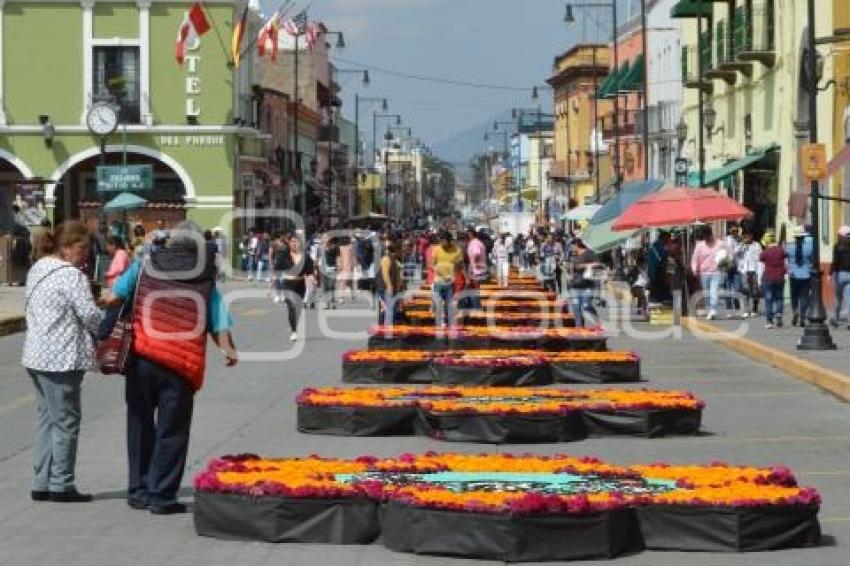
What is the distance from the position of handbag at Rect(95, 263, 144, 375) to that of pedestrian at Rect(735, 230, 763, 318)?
2380 centimetres

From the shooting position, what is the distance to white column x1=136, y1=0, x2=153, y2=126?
62562 mm

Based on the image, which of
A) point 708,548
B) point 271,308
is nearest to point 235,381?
point 708,548

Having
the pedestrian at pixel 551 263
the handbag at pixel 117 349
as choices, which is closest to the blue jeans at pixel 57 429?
the handbag at pixel 117 349

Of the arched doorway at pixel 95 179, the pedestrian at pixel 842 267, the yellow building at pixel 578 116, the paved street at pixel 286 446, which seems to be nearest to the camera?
the paved street at pixel 286 446

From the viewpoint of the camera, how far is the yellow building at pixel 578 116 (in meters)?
101

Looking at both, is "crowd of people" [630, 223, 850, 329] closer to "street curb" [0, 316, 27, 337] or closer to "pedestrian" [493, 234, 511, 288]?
"pedestrian" [493, 234, 511, 288]

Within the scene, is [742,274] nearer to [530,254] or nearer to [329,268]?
[329,268]

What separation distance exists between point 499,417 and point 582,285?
1568 cm

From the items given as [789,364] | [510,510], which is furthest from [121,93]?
[510,510]

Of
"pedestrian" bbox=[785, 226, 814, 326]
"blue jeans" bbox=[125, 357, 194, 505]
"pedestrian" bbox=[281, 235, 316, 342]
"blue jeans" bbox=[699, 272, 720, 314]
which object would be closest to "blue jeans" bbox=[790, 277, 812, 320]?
"pedestrian" bbox=[785, 226, 814, 326]

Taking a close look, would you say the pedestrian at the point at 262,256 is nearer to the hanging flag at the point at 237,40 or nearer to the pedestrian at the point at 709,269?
the hanging flag at the point at 237,40

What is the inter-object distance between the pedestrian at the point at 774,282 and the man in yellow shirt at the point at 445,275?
5.25 m

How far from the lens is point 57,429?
1121cm

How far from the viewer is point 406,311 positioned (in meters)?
31.9
